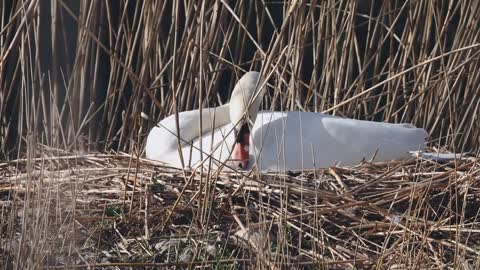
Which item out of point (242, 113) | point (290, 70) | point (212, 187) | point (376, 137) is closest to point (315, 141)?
point (376, 137)

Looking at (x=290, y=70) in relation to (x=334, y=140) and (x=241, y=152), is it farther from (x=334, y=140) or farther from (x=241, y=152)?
(x=241, y=152)

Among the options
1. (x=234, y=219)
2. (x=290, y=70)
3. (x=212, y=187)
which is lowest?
(x=234, y=219)

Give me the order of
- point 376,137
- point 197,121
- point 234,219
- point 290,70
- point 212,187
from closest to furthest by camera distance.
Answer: point 234,219, point 212,187, point 376,137, point 197,121, point 290,70

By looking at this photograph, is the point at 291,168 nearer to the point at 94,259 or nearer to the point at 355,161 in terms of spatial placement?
the point at 355,161

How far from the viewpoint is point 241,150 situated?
6.24 metres

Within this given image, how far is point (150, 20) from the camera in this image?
20.5 feet

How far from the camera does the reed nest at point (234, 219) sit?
4320mm

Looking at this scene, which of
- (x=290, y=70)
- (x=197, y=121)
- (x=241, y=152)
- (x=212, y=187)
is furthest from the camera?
(x=290, y=70)

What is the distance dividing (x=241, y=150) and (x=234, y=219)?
50.7 inches

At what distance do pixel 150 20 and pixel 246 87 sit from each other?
0.64 meters

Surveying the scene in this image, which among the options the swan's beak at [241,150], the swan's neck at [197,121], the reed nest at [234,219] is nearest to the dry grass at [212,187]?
the reed nest at [234,219]

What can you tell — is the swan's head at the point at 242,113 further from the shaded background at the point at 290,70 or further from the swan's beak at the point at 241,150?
the shaded background at the point at 290,70

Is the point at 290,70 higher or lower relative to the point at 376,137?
higher

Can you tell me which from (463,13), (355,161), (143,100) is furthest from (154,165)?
(463,13)
